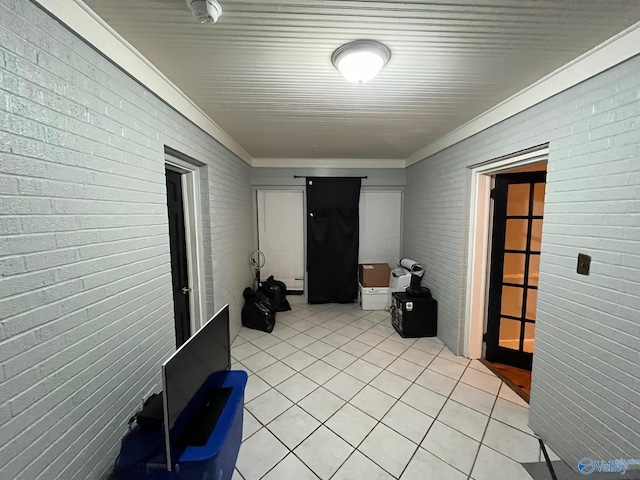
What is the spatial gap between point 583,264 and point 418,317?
1887mm

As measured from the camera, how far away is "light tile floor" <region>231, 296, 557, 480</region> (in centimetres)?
152

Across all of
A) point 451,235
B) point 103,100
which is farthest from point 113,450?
A: point 451,235

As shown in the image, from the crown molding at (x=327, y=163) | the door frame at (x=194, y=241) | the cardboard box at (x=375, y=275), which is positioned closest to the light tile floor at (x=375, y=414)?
the door frame at (x=194, y=241)

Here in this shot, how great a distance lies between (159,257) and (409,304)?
105 inches

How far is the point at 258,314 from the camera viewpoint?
332 centimetres

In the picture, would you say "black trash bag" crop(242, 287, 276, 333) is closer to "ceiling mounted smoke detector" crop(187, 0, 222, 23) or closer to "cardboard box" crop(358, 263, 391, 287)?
"cardboard box" crop(358, 263, 391, 287)

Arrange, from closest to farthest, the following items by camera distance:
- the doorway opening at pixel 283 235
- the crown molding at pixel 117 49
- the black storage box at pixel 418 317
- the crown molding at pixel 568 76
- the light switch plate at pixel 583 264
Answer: the crown molding at pixel 117 49 → the crown molding at pixel 568 76 → the light switch plate at pixel 583 264 → the black storage box at pixel 418 317 → the doorway opening at pixel 283 235

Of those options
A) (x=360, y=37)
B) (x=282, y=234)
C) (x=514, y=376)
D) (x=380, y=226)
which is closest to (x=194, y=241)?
(x=282, y=234)

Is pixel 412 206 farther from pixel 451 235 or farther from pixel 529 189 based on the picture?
pixel 529 189

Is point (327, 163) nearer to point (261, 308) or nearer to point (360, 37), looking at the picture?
point (261, 308)

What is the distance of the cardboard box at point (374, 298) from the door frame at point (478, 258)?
4.72 ft

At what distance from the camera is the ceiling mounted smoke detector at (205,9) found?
39.0 inches

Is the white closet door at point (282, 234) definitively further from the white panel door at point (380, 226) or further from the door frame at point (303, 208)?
the white panel door at point (380, 226)

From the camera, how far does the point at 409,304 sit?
307cm
